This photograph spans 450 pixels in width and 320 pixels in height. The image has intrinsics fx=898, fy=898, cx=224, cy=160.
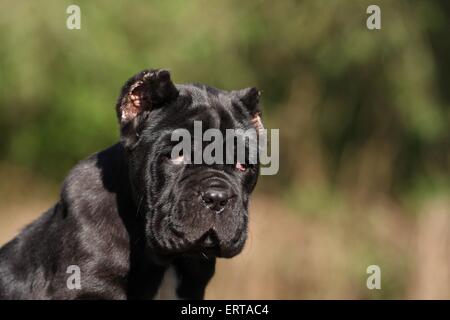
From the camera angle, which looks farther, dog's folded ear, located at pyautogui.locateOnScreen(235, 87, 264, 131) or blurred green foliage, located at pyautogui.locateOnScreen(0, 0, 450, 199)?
blurred green foliage, located at pyautogui.locateOnScreen(0, 0, 450, 199)

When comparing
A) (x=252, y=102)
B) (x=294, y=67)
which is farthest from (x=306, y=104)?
(x=252, y=102)

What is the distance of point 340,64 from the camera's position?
13.6 metres

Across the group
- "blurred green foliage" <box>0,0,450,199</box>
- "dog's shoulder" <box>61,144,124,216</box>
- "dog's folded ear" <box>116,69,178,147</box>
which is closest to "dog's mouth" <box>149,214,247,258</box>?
"dog's shoulder" <box>61,144,124,216</box>

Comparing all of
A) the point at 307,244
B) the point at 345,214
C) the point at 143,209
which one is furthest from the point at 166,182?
the point at 345,214

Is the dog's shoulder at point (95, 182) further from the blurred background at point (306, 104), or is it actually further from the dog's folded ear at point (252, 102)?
the blurred background at point (306, 104)

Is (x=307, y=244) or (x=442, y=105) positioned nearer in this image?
(x=307, y=244)

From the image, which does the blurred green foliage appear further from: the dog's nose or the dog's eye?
the dog's nose

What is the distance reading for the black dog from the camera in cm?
536

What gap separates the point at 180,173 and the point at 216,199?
0.33 meters

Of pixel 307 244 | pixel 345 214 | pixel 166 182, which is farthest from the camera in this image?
pixel 345 214

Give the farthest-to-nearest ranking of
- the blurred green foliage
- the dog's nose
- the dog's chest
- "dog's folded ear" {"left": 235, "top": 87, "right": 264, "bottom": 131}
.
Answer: the blurred green foliage, "dog's folded ear" {"left": 235, "top": 87, "right": 264, "bottom": 131}, the dog's chest, the dog's nose
